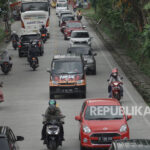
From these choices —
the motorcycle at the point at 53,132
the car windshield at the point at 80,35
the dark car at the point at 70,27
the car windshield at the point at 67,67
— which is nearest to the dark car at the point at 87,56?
the car windshield at the point at 67,67

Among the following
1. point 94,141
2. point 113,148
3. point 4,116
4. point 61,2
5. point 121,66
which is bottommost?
point 61,2

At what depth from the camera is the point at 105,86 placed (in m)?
33.5

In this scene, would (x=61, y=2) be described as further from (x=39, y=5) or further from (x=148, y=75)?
(x=148, y=75)

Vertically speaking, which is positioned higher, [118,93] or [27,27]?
[118,93]

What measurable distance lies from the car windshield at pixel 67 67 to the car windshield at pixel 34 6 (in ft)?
109

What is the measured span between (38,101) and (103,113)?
9.95 metres

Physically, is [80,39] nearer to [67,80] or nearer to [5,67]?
[5,67]

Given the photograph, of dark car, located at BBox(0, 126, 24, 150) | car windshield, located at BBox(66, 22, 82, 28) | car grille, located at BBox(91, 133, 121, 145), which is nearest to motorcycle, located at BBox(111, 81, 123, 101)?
car grille, located at BBox(91, 133, 121, 145)

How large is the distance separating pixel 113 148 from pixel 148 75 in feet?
78.4

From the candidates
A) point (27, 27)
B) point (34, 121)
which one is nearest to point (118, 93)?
point (34, 121)

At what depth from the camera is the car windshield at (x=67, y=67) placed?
2988cm

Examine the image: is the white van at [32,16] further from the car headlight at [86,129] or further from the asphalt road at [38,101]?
the car headlight at [86,129]

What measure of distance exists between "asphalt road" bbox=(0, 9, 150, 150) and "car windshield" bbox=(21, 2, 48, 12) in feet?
46.2

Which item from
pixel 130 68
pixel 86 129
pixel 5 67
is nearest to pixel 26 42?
pixel 5 67
